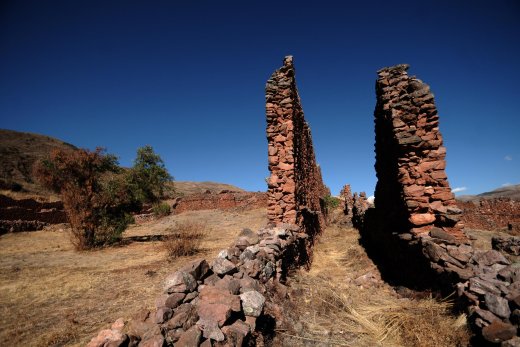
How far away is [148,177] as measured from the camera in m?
19.6

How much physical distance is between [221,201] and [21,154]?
4578cm

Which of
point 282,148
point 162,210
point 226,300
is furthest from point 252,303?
point 162,210

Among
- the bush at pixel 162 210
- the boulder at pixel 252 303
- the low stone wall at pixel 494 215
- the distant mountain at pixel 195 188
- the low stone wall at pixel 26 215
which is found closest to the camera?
the boulder at pixel 252 303

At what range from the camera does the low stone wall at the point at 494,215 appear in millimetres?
16375

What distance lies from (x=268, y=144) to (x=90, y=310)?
5428 mm

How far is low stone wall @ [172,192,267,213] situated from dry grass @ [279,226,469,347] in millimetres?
21322

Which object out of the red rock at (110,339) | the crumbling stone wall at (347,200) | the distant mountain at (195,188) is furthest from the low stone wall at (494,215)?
the distant mountain at (195,188)

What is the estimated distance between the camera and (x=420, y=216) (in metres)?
5.75

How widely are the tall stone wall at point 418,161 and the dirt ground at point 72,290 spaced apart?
18.9ft

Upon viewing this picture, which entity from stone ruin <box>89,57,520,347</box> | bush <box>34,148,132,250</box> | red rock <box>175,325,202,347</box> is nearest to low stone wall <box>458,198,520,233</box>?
stone ruin <box>89,57,520,347</box>

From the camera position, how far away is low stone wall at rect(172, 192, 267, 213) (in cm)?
2761

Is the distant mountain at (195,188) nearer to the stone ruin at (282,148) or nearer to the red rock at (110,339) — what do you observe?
the stone ruin at (282,148)

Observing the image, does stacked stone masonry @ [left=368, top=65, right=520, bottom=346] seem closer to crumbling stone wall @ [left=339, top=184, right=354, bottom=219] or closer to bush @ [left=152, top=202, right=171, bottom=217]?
crumbling stone wall @ [left=339, top=184, right=354, bottom=219]

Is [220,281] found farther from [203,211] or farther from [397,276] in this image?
[203,211]
